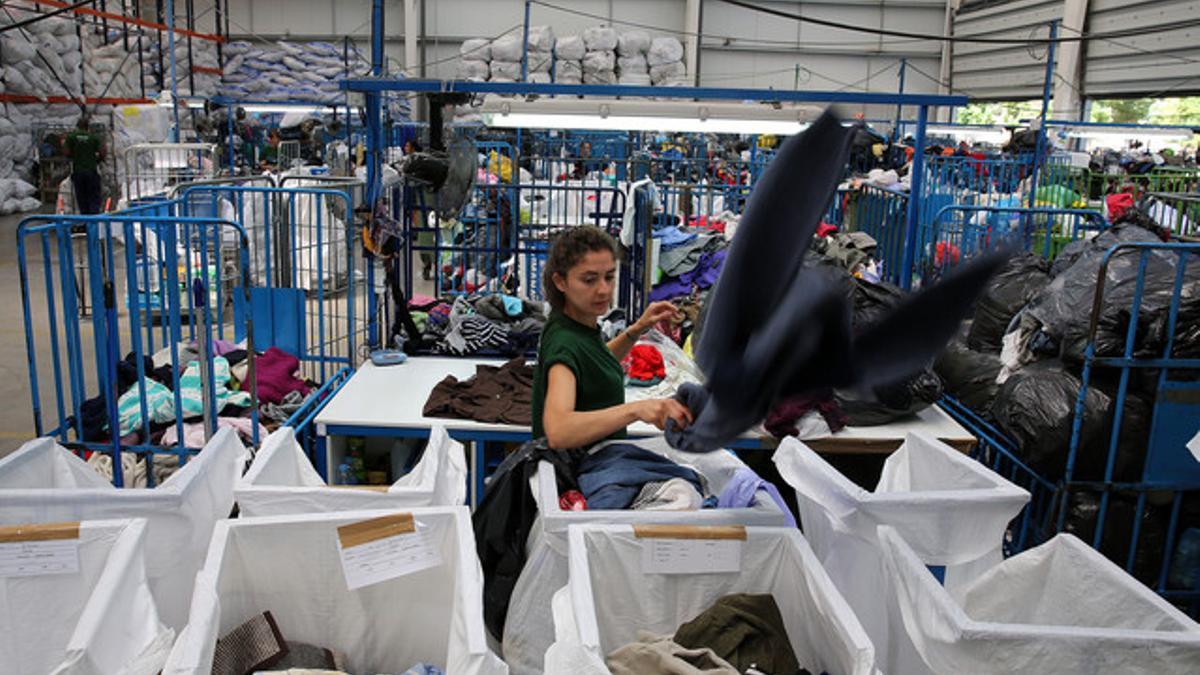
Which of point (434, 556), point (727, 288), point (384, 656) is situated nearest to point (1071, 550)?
point (727, 288)

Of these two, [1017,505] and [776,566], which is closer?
A: [776,566]

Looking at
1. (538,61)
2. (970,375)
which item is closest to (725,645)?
(970,375)

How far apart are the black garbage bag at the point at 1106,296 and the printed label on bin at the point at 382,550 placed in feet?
7.78

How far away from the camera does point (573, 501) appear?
211cm

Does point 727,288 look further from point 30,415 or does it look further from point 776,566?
point 30,415

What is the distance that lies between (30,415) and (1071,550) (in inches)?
221

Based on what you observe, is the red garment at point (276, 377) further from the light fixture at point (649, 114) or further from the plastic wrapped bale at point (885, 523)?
the plastic wrapped bale at point (885, 523)

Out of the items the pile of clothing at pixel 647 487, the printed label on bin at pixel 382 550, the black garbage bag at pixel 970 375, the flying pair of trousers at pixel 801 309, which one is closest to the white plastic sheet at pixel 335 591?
the printed label on bin at pixel 382 550

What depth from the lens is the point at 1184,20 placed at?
40.4 ft

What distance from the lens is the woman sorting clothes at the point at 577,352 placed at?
2.10 meters

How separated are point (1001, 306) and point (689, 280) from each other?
67.7 inches

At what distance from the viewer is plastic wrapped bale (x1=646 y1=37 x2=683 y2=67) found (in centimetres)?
1811

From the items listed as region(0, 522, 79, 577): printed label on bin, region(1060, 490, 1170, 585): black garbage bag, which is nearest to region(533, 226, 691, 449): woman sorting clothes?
region(0, 522, 79, 577): printed label on bin

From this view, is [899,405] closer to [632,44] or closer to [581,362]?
[581,362]
